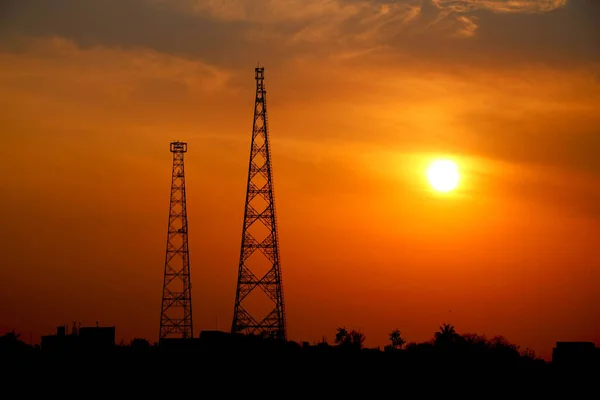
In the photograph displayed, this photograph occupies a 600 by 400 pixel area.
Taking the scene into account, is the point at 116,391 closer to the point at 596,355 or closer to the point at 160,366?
the point at 160,366

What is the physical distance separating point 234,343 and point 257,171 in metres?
19.6

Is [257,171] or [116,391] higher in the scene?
[257,171]

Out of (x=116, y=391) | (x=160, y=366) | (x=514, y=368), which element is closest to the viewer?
(x=116, y=391)

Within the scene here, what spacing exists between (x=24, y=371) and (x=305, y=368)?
2817 centimetres

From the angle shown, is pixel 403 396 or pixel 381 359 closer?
pixel 403 396

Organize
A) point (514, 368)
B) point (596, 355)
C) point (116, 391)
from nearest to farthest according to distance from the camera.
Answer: point (116, 391) → point (514, 368) → point (596, 355)

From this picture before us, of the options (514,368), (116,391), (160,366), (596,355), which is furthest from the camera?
(596,355)

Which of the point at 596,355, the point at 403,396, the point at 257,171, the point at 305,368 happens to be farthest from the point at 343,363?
the point at 596,355

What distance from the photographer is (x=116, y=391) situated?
9975cm

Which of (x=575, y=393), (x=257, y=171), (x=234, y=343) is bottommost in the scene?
(x=575, y=393)

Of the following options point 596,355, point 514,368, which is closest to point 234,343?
point 514,368

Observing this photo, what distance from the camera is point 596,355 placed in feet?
424

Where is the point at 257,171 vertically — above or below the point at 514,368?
above

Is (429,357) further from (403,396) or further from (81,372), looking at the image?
(81,372)
